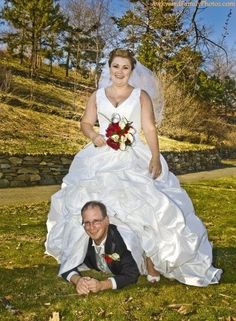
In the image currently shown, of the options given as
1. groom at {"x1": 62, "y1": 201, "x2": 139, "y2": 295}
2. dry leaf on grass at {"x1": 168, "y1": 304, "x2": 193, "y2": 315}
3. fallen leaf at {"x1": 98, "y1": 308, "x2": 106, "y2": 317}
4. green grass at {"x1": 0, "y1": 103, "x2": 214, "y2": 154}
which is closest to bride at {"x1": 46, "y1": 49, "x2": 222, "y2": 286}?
groom at {"x1": 62, "y1": 201, "x2": 139, "y2": 295}

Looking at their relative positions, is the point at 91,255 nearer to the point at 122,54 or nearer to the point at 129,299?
the point at 129,299

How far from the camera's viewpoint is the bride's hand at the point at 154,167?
5488 millimetres

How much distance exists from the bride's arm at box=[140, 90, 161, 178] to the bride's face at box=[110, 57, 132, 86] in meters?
0.30

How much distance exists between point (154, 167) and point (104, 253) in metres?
1.23

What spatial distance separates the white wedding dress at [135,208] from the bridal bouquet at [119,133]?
8 cm

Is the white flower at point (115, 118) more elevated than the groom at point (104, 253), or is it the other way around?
the white flower at point (115, 118)

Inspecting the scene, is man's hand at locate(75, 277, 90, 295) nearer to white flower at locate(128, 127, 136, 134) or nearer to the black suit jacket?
the black suit jacket

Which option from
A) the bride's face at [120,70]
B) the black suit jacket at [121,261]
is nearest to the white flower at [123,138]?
the bride's face at [120,70]

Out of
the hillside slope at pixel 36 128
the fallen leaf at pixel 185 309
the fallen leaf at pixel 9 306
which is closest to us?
the fallen leaf at pixel 9 306

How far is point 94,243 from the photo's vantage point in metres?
5.15

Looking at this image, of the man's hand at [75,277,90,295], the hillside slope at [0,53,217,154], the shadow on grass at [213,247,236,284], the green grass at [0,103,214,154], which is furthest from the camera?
the hillside slope at [0,53,217,154]

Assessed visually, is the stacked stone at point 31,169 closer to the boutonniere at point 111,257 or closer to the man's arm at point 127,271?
the boutonniere at point 111,257

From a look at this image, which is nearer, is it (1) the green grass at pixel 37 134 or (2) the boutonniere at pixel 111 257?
(2) the boutonniere at pixel 111 257

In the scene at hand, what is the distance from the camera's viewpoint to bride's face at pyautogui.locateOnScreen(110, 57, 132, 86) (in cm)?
551
